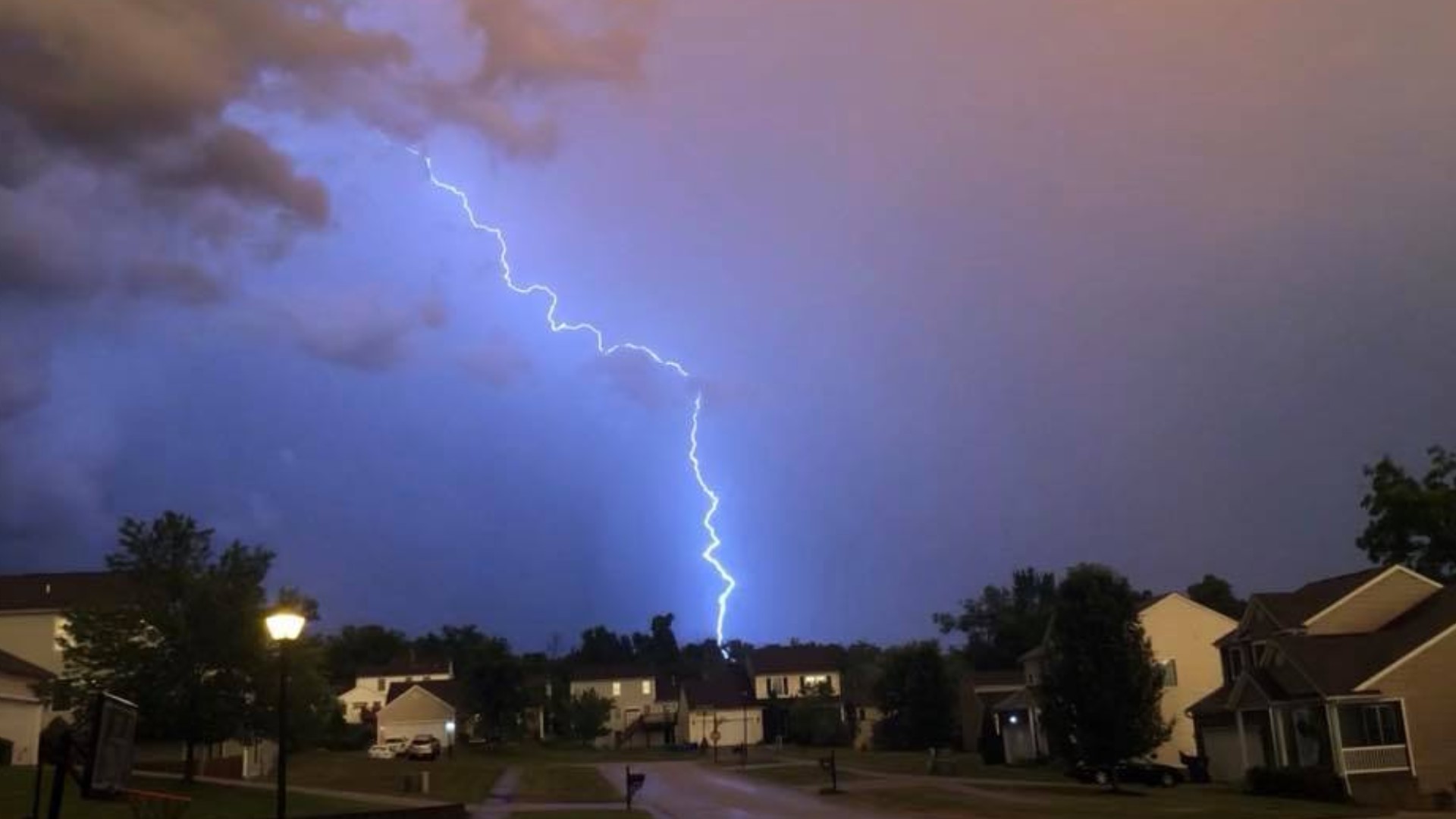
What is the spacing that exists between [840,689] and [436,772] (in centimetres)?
6203

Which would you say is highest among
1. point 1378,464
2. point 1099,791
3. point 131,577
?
point 1378,464

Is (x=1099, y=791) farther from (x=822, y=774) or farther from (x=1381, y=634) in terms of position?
(x=822, y=774)

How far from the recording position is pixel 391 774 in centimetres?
6106

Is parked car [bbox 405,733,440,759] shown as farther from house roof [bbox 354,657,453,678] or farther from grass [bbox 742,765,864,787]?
house roof [bbox 354,657,453,678]

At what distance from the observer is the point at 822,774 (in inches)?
2504

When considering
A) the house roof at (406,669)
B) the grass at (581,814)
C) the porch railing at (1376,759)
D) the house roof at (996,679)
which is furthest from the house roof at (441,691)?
the porch railing at (1376,759)

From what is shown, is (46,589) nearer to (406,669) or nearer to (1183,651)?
(1183,651)

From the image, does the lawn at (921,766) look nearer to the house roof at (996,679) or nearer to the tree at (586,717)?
the house roof at (996,679)

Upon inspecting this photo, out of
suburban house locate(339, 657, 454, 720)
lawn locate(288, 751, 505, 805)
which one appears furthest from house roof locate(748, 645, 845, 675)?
lawn locate(288, 751, 505, 805)

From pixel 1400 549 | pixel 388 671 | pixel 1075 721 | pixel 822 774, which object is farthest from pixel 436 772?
pixel 388 671

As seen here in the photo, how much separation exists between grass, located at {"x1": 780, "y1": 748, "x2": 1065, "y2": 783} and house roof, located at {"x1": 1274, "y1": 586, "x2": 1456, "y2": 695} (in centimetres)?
1433

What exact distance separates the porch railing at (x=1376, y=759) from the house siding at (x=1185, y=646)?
70.7ft

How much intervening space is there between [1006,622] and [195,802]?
301ft

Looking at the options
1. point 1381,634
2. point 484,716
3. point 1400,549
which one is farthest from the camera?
point 484,716
